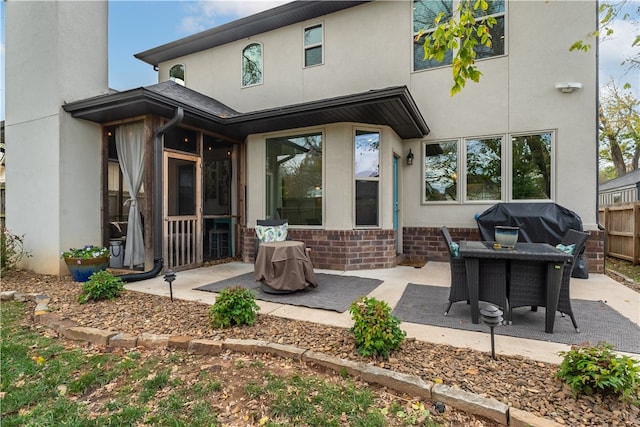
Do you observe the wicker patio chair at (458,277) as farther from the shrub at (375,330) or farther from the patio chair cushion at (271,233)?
the patio chair cushion at (271,233)

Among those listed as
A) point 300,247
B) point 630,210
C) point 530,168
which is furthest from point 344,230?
point 630,210

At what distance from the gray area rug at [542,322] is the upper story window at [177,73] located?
9219mm

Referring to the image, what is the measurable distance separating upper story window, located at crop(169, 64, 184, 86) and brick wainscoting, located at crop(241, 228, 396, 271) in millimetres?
6729

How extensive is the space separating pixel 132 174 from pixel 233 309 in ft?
14.2

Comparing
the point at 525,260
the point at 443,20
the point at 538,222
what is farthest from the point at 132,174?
the point at 538,222

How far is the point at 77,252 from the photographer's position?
198 inches

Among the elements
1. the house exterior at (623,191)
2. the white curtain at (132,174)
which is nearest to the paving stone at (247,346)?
the white curtain at (132,174)

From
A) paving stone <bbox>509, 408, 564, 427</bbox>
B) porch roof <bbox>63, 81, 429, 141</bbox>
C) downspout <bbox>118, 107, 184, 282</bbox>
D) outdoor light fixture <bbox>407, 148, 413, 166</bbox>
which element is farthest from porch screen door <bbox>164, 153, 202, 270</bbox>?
paving stone <bbox>509, 408, 564, 427</bbox>

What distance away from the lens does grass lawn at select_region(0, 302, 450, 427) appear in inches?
69.9

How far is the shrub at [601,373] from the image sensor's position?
1.69 metres

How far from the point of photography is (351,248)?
229 inches

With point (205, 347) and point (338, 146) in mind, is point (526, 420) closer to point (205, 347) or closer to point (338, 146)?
point (205, 347)

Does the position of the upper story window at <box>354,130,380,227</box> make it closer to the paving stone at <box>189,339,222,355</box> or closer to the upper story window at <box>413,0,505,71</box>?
the upper story window at <box>413,0,505,71</box>

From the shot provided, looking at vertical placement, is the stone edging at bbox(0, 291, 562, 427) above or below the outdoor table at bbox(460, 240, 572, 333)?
below
